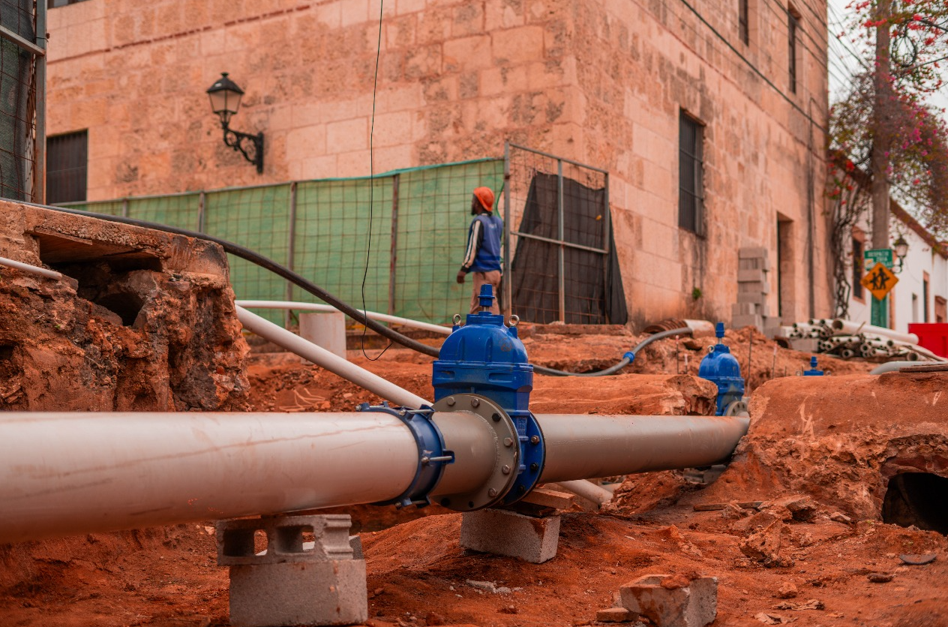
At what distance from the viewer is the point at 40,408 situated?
4.07m

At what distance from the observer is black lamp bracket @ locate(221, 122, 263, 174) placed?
1353 cm

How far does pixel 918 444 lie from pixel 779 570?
192 cm

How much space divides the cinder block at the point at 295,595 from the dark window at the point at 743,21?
15.5 metres

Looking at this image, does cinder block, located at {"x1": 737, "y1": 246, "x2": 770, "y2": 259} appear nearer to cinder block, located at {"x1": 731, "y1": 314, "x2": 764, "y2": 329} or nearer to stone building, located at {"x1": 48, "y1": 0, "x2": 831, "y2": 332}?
stone building, located at {"x1": 48, "y1": 0, "x2": 831, "y2": 332}

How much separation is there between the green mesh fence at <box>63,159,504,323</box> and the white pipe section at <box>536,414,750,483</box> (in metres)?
4.97

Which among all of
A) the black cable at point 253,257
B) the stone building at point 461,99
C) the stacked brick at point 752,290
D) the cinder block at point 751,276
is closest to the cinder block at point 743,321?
the stacked brick at point 752,290

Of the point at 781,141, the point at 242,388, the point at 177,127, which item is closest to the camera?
the point at 242,388

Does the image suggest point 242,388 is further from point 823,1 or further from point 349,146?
point 823,1

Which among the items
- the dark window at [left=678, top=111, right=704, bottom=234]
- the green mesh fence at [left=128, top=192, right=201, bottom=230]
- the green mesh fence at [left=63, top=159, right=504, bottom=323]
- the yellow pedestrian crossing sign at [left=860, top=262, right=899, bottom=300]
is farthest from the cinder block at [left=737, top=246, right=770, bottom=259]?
the green mesh fence at [left=128, top=192, right=201, bottom=230]

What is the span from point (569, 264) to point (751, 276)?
5928 millimetres

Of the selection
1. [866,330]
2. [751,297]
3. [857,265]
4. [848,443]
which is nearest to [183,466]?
[848,443]

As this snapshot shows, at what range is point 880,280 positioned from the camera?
1830 centimetres

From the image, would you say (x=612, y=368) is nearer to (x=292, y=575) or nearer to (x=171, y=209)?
(x=292, y=575)

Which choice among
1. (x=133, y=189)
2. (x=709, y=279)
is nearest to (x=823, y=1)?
(x=709, y=279)
